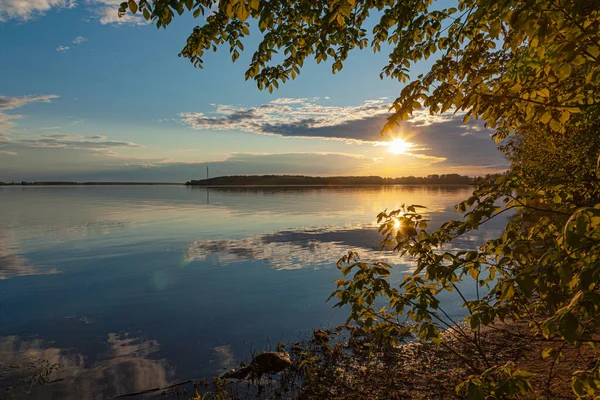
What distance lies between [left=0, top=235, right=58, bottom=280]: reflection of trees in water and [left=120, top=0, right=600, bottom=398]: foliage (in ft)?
64.8

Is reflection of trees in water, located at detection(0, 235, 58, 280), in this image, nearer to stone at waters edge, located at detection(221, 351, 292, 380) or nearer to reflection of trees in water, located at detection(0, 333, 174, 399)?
reflection of trees in water, located at detection(0, 333, 174, 399)

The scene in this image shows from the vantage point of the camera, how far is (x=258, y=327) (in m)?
14.0

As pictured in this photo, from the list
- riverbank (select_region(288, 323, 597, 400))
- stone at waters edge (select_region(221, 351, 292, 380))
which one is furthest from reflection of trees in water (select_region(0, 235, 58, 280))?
riverbank (select_region(288, 323, 597, 400))

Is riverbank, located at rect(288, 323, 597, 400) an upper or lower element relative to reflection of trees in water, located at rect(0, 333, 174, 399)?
upper

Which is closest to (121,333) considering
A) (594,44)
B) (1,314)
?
(1,314)

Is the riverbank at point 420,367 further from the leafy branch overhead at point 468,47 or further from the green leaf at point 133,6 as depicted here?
the green leaf at point 133,6

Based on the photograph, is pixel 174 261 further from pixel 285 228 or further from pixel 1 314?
pixel 285 228

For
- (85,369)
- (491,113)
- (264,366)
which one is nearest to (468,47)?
(491,113)

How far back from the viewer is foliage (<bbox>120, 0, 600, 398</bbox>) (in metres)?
3.31

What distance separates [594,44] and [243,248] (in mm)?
26574

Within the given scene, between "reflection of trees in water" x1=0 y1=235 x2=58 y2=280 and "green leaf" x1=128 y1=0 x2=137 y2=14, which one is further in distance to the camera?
"reflection of trees in water" x1=0 y1=235 x2=58 y2=280

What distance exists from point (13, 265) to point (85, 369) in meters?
16.5

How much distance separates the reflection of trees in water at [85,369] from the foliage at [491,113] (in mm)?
7251

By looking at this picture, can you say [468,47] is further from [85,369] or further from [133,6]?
[85,369]
